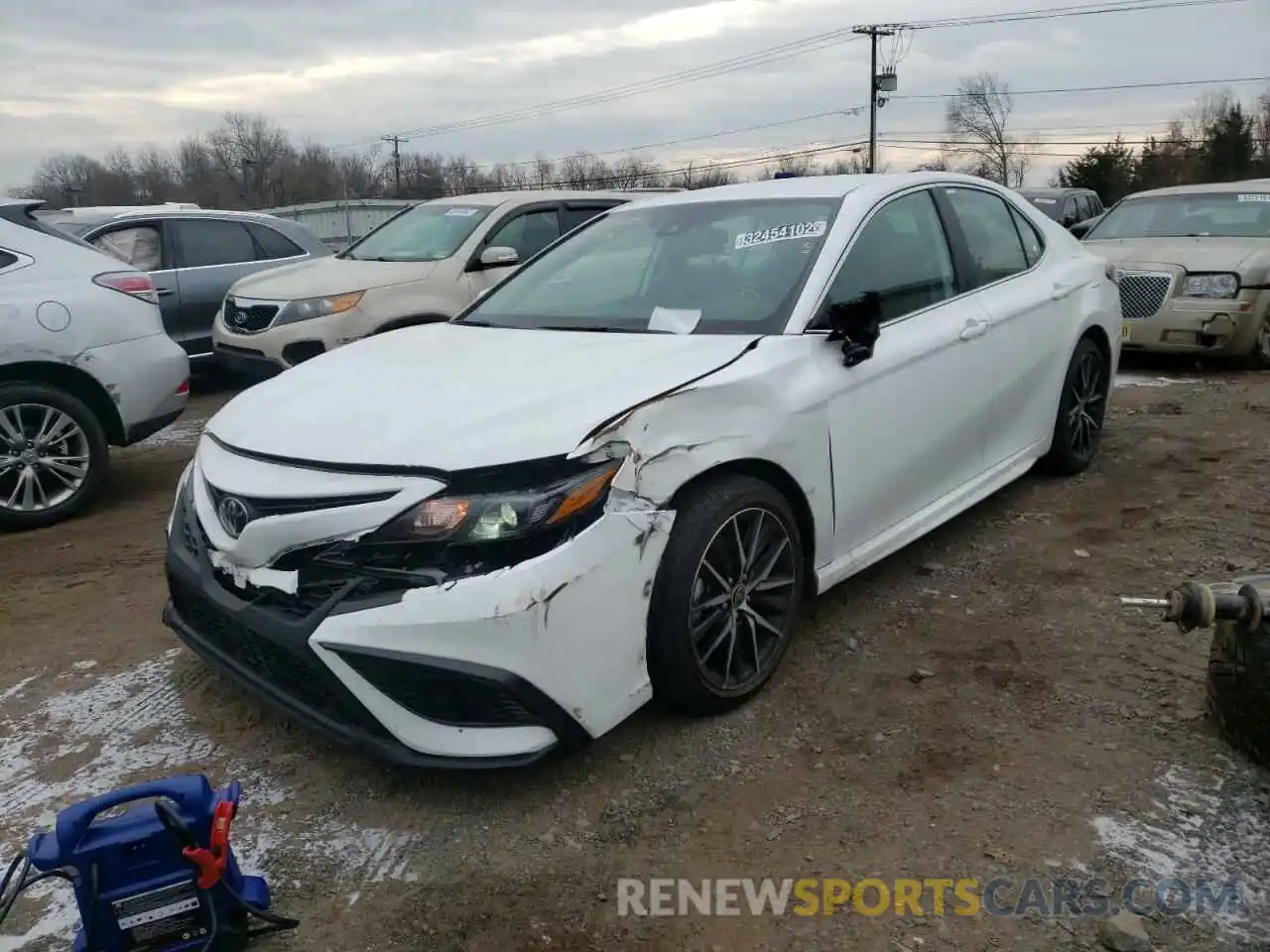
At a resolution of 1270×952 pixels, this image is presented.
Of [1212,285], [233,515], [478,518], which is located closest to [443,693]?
[478,518]

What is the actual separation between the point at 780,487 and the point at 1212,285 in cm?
666

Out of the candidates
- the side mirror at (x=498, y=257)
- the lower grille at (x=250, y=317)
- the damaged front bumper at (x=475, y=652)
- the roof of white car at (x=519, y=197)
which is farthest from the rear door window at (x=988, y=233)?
the lower grille at (x=250, y=317)

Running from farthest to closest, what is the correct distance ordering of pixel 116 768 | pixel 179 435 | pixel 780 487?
pixel 179 435 < pixel 780 487 < pixel 116 768

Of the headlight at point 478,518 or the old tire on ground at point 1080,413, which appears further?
the old tire on ground at point 1080,413

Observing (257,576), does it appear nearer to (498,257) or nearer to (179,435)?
(498,257)

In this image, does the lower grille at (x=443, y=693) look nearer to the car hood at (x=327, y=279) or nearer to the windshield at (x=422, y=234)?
the car hood at (x=327, y=279)

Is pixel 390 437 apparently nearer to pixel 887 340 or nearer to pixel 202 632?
pixel 202 632

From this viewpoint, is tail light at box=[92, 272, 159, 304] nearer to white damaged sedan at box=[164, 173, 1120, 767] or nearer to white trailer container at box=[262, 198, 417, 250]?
white damaged sedan at box=[164, 173, 1120, 767]

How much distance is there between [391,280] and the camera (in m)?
7.41

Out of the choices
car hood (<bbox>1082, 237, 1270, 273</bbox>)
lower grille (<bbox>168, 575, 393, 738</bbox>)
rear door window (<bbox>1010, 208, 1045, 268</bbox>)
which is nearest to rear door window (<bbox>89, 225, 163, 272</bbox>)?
lower grille (<bbox>168, 575, 393, 738</bbox>)

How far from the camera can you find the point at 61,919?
239 centimetres

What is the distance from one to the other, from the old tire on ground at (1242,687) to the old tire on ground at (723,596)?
1.21 metres

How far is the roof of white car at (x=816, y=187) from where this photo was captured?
3951 millimetres

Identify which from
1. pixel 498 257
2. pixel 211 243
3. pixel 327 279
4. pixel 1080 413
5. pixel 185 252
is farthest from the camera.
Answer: pixel 211 243
